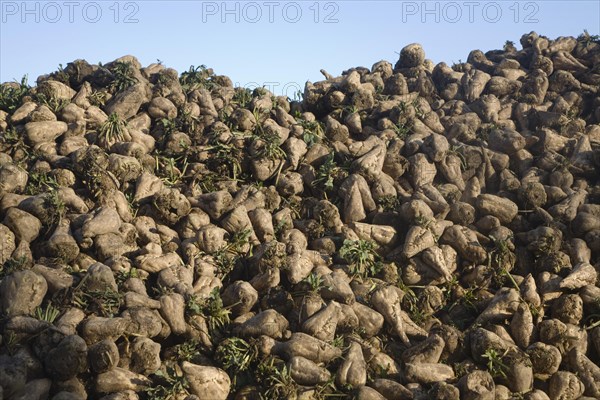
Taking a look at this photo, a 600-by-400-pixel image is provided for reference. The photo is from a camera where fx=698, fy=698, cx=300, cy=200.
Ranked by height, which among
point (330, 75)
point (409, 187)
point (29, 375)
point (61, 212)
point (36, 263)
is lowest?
point (29, 375)

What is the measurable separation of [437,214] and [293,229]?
8.22ft

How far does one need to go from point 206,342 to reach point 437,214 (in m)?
4.74

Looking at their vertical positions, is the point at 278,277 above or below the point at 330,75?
below

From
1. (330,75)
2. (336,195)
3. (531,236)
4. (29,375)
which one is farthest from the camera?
(330,75)

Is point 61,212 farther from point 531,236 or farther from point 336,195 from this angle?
point 531,236

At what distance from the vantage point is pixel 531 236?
11.6m

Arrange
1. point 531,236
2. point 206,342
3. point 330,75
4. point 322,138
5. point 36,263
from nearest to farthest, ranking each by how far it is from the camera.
A: point 206,342
point 36,263
point 531,236
point 322,138
point 330,75

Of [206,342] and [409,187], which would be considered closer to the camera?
[206,342]

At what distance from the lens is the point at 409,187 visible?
12992 mm

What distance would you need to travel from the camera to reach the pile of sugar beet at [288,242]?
8906 mm

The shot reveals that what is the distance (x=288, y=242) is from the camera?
36.8ft

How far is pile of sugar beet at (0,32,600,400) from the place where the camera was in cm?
891

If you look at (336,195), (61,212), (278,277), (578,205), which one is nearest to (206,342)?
(278,277)

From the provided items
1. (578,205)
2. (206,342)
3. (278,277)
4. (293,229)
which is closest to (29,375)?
(206,342)
